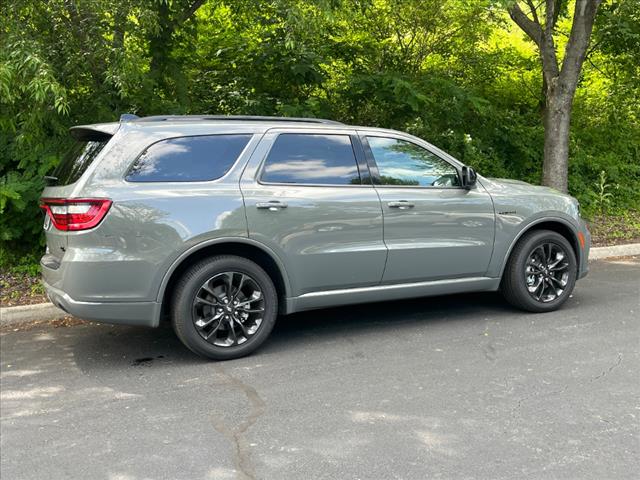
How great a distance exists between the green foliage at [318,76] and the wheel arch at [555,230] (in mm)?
2951

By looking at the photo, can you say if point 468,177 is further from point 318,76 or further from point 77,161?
point 318,76

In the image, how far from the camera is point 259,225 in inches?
191

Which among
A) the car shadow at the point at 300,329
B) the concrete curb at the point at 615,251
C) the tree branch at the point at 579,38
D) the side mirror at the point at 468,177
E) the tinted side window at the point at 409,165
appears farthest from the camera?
the tree branch at the point at 579,38

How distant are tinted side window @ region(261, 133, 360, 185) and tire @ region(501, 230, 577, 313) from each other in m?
1.82

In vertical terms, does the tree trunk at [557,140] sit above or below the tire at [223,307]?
above

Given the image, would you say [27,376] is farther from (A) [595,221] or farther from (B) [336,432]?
(A) [595,221]

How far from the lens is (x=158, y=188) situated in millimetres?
4605

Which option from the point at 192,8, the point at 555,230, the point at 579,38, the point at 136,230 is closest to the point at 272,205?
the point at 136,230

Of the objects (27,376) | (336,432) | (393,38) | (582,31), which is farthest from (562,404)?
(393,38)

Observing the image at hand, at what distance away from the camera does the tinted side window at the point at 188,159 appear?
4.65m

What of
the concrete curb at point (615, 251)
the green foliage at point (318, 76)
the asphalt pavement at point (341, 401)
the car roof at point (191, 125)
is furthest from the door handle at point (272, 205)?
the concrete curb at point (615, 251)

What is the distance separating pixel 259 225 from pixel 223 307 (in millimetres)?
682

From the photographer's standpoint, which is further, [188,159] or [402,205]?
[402,205]

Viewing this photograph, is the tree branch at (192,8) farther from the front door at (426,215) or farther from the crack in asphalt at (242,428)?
the crack in asphalt at (242,428)
